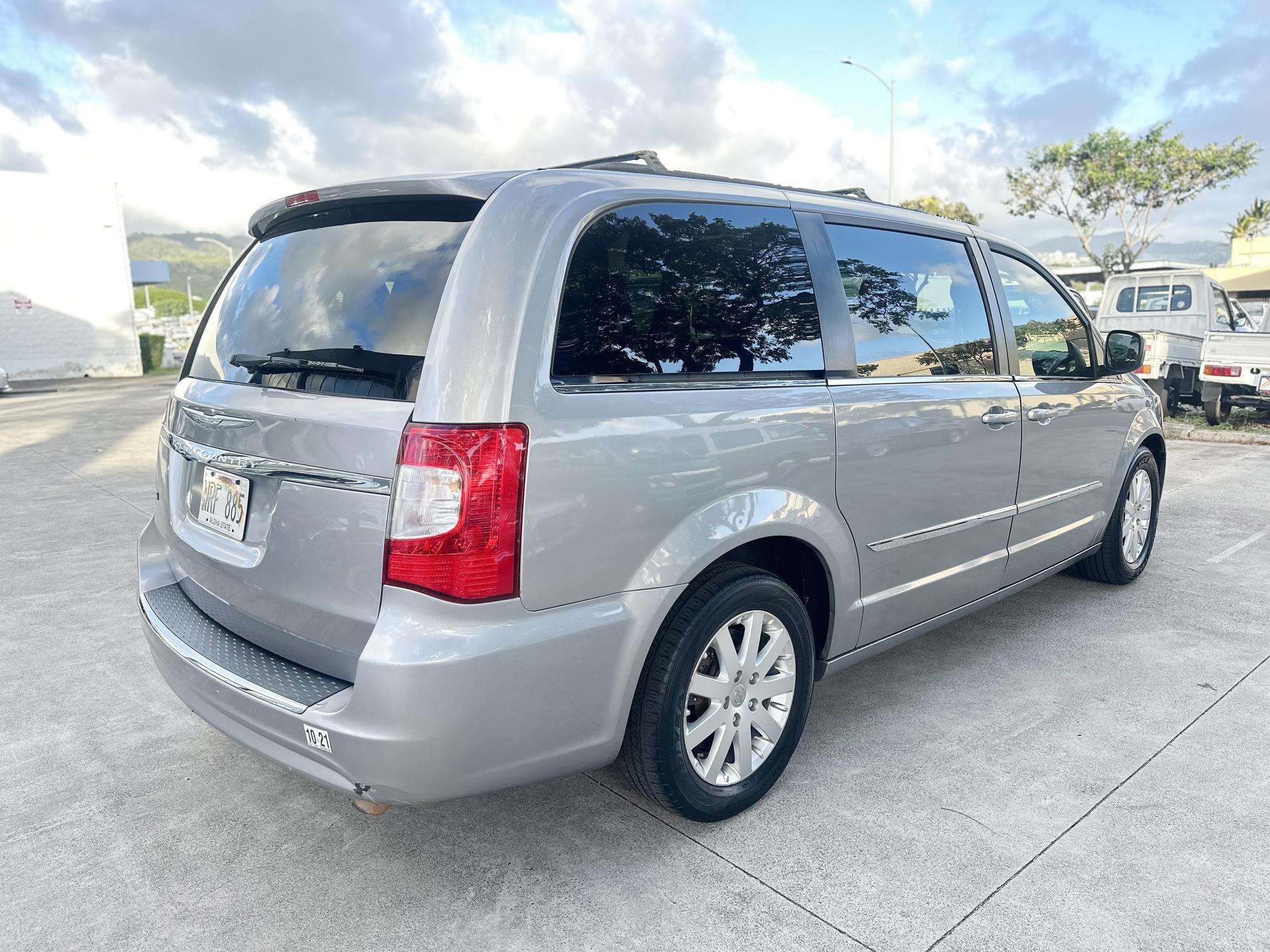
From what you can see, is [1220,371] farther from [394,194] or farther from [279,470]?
[279,470]

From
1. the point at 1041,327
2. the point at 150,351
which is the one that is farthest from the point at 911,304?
the point at 150,351

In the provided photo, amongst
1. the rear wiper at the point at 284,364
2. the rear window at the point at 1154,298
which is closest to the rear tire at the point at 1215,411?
the rear window at the point at 1154,298

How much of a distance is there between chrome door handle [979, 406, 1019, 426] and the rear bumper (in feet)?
5.47

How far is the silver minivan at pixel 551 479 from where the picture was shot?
80.4 inches

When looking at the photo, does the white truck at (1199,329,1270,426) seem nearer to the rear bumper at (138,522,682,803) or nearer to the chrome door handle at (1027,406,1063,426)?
the chrome door handle at (1027,406,1063,426)

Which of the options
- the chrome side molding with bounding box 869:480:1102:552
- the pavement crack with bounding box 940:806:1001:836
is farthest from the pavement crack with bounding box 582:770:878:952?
the chrome side molding with bounding box 869:480:1102:552

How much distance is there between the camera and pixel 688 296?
2465mm

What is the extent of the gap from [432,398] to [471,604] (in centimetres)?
47

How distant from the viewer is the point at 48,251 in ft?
90.8

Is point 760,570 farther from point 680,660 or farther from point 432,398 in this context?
point 432,398

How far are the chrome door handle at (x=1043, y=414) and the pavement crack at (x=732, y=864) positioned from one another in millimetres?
2136

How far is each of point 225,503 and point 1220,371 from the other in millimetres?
11185

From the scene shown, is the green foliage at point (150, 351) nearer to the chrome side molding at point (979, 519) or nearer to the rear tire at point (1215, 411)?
the rear tire at point (1215, 411)

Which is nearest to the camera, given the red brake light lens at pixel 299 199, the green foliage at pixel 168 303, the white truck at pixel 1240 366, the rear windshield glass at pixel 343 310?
the rear windshield glass at pixel 343 310
